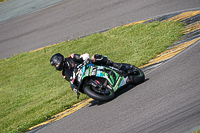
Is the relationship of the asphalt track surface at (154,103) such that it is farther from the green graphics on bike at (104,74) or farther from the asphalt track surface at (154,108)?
the green graphics on bike at (104,74)

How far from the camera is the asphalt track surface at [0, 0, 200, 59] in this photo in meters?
14.3

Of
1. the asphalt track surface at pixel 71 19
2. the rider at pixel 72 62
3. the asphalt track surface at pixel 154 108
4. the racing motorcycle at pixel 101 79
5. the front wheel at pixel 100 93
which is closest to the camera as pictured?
the asphalt track surface at pixel 154 108

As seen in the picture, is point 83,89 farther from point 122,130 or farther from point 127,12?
point 127,12

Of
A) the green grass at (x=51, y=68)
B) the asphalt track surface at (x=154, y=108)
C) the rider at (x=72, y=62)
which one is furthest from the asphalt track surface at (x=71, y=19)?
the rider at (x=72, y=62)

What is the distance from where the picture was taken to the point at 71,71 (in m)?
8.07

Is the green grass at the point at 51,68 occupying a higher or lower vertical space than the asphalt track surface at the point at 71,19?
lower

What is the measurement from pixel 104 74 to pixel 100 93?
1.69ft

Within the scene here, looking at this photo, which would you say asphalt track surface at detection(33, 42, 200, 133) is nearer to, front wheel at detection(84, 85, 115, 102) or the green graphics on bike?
front wheel at detection(84, 85, 115, 102)

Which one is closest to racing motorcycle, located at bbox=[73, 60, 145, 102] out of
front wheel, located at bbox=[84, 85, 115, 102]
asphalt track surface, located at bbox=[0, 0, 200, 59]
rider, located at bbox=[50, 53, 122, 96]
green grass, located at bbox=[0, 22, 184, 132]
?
front wheel, located at bbox=[84, 85, 115, 102]

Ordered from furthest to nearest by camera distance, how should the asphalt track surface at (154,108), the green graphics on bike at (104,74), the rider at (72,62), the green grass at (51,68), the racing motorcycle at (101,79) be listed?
1. the green grass at (51,68)
2. the rider at (72,62)
3. the green graphics on bike at (104,74)
4. the racing motorcycle at (101,79)
5. the asphalt track surface at (154,108)

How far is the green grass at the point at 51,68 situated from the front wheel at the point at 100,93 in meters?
1.66

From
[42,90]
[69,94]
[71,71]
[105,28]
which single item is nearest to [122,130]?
[71,71]

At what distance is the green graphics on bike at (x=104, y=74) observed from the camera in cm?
752

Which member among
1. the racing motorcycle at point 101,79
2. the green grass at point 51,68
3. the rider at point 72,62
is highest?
the rider at point 72,62
